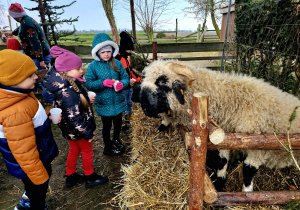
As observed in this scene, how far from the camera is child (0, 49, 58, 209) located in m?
1.67

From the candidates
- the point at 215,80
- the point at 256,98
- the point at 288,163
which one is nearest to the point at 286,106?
the point at 256,98

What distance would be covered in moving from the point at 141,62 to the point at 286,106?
516cm

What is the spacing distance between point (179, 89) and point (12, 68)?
6.32ft

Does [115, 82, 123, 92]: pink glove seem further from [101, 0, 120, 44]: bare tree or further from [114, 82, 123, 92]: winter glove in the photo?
[101, 0, 120, 44]: bare tree

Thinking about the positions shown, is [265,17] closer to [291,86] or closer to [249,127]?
[291,86]

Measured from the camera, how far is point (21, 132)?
170 centimetres

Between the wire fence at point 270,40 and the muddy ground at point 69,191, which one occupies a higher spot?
the wire fence at point 270,40

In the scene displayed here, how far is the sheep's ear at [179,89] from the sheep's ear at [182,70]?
0.37 ft

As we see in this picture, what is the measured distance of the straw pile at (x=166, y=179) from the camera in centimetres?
244

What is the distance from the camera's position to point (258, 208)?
89.0 inches

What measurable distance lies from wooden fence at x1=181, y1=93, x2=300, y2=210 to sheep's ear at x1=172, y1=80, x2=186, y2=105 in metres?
0.79

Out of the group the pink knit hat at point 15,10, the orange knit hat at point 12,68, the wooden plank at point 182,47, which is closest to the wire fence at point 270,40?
the wooden plank at point 182,47

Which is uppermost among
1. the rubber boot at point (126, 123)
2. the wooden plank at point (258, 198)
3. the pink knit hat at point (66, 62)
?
the pink knit hat at point (66, 62)

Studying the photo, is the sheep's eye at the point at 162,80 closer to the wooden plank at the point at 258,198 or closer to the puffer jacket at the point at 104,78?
the puffer jacket at the point at 104,78
